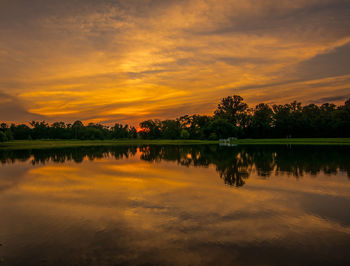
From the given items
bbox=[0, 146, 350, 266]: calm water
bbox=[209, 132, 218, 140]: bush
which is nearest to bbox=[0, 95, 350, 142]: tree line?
bbox=[209, 132, 218, 140]: bush

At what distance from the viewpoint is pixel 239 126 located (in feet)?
385

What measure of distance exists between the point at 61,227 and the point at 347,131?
9843 cm

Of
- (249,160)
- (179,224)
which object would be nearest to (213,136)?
(249,160)

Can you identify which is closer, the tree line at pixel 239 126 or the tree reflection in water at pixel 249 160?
the tree reflection in water at pixel 249 160

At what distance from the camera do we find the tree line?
3590 inches

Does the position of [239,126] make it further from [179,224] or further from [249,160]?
[179,224]

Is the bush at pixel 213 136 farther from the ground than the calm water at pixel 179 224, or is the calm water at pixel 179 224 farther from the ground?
the bush at pixel 213 136

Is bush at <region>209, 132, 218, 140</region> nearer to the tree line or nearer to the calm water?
the tree line

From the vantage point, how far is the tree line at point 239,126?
299 feet

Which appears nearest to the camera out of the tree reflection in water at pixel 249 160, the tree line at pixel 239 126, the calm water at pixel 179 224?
the calm water at pixel 179 224

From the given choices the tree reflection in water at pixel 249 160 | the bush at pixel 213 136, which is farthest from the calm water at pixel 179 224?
the bush at pixel 213 136

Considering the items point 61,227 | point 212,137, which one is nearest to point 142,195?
point 61,227

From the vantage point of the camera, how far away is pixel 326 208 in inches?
404

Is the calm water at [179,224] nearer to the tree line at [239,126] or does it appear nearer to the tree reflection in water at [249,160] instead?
the tree reflection in water at [249,160]
